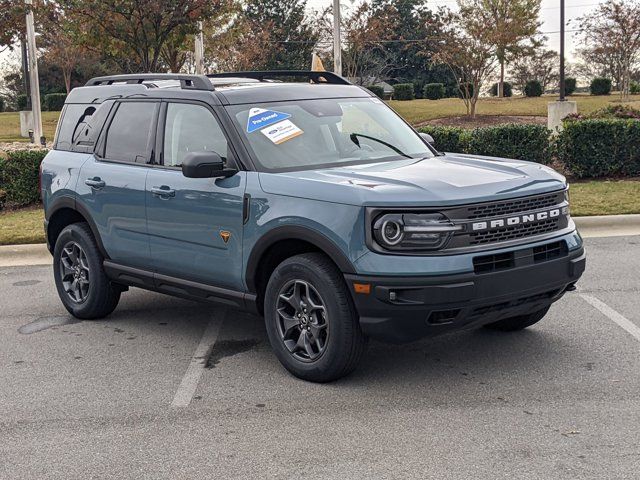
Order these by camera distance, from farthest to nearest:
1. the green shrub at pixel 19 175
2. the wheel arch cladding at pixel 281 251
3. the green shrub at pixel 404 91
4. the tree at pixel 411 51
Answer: the tree at pixel 411 51
the green shrub at pixel 404 91
the green shrub at pixel 19 175
the wheel arch cladding at pixel 281 251

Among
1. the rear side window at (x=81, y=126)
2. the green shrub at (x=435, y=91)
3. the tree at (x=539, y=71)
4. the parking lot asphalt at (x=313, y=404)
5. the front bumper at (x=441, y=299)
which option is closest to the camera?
the parking lot asphalt at (x=313, y=404)

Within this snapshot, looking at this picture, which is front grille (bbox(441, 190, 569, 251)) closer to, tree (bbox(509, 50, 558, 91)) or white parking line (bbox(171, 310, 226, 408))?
white parking line (bbox(171, 310, 226, 408))

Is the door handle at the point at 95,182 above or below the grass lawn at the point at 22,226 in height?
above

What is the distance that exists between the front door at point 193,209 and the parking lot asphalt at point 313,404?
2.21 ft

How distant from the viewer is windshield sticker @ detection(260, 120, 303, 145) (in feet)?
19.3

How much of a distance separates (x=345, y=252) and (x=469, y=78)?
94.6 feet

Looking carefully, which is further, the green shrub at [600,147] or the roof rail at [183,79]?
the green shrub at [600,147]

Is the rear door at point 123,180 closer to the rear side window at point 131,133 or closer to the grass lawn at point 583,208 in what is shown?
the rear side window at point 131,133

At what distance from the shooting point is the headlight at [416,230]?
4.88m

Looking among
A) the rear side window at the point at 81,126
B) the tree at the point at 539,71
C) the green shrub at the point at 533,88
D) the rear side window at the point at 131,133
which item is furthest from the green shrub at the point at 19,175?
the tree at the point at 539,71

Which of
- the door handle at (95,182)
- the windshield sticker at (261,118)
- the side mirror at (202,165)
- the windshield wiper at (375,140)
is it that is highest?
the windshield sticker at (261,118)

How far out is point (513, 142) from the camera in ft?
46.8

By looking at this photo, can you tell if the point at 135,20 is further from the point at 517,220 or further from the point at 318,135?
the point at 517,220

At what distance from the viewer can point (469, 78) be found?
32.6 m
